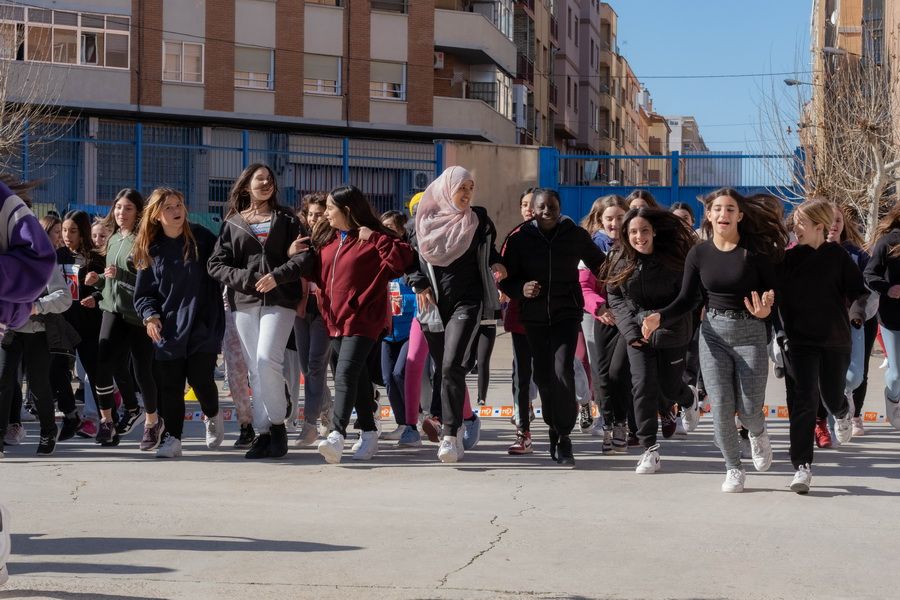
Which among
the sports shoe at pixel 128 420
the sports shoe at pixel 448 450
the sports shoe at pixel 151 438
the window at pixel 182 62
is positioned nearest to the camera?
the sports shoe at pixel 448 450

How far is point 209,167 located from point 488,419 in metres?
22.8

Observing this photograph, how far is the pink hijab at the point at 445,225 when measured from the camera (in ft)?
31.4

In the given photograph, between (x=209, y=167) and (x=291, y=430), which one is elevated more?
(x=209, y=167)

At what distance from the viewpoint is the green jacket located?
10.2 m

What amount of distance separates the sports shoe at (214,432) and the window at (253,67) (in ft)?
108

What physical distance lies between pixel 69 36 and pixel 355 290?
3260 centimetres

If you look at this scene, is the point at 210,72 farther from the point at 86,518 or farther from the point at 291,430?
the point at 86,518

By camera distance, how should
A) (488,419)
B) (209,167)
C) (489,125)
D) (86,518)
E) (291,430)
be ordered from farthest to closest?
(489,125) → (209,167) → (488,419) → (291,430) → (86,518)

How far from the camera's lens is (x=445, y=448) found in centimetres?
947

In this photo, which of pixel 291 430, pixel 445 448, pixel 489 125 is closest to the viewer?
pixel 445 448

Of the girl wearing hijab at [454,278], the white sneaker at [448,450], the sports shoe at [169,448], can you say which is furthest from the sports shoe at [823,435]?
the sports shoe at [169,448]

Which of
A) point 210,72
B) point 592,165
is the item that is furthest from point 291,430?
point 210,72

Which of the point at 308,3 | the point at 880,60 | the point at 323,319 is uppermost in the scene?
the point at 308,3

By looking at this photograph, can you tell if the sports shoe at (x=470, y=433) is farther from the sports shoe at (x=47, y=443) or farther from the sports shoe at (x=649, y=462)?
the sports shoe at (x=47, y=443)
